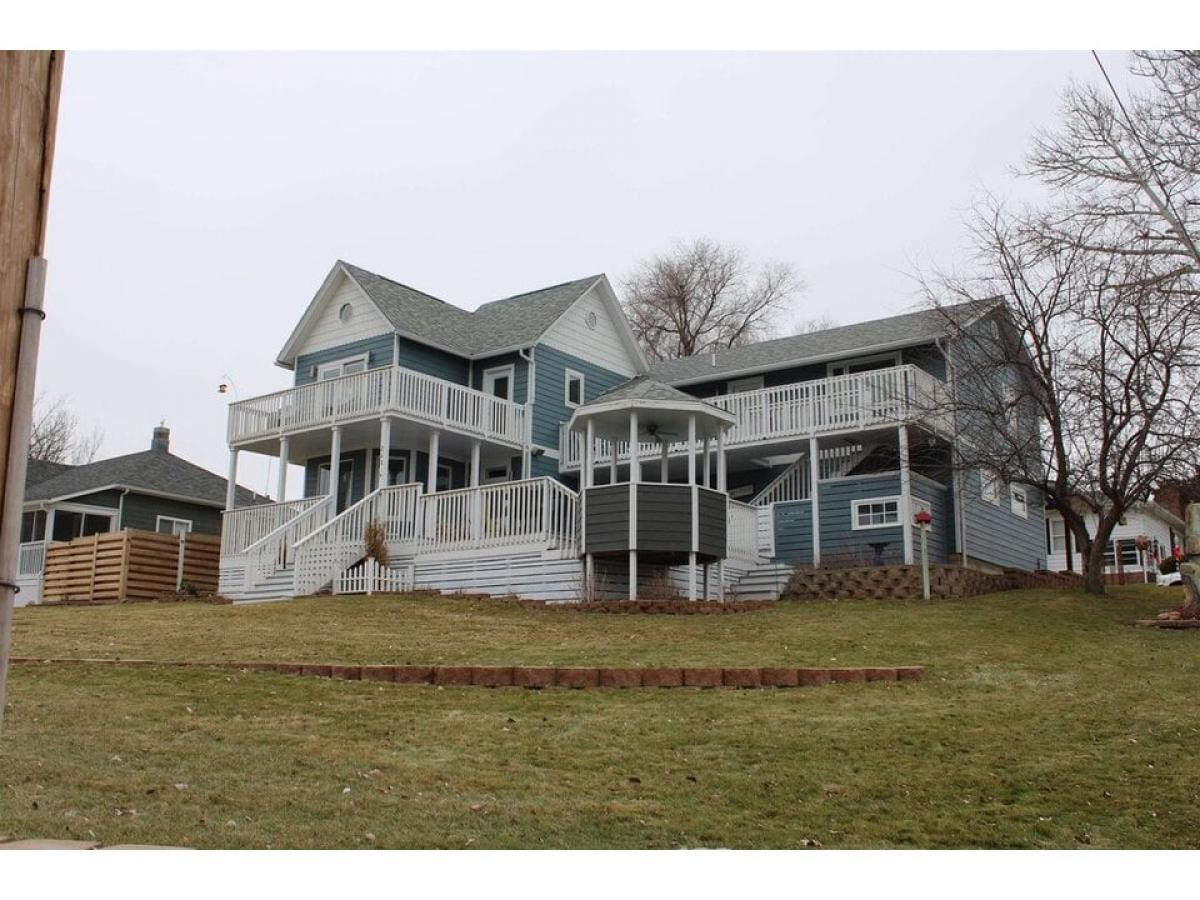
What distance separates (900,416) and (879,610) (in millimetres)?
5513

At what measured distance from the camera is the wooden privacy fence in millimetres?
26266

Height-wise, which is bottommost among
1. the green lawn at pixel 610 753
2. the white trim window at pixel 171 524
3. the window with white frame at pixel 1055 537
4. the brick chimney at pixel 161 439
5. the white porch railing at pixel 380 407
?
the green lawn at pixel 610 753

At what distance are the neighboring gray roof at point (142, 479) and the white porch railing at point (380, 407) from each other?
27.4ft

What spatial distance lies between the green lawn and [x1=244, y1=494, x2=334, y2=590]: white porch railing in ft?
29.1

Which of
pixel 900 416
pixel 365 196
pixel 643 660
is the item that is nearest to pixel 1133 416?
pixel 900 416

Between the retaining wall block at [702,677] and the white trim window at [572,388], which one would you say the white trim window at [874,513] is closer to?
the white trim window at [572,388]

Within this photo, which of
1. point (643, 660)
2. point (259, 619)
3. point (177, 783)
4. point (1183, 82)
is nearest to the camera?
point (177, 783)

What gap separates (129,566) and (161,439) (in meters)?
15.9

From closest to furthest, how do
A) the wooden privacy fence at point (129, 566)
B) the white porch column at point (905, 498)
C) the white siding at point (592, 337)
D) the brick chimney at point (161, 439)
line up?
the white porch column at point (905, 498) → the wooden privacy fence at point (129, 566) → the white siding at point (592, 337) → the brick chimney at point (161, 439)

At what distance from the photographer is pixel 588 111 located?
11516 mm

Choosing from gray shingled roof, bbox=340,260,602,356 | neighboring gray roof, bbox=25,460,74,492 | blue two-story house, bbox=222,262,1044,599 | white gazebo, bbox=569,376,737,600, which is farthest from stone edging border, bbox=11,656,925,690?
neighboring gray roof, bbox=25,460,74,492

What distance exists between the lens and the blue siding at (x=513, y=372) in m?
28.3

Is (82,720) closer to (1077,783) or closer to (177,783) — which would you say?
(177,783)

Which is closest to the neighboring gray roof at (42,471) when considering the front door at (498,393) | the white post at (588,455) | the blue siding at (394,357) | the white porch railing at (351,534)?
the blue siding at (394,357)
